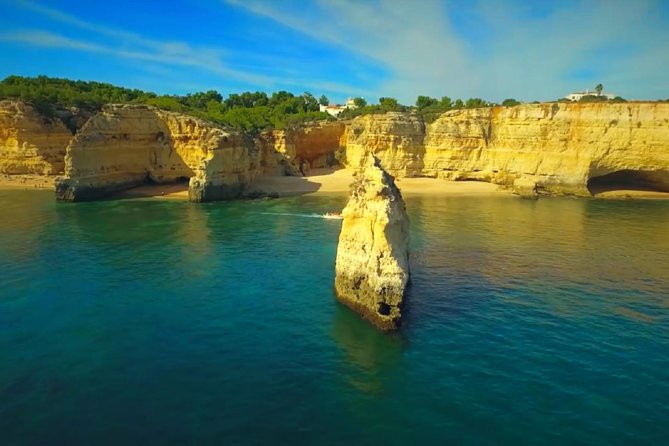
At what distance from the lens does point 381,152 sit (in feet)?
215

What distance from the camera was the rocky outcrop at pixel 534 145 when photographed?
181ft

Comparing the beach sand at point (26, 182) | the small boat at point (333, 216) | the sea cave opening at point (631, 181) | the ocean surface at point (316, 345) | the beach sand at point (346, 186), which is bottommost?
the ocean surface at point (316, 345)

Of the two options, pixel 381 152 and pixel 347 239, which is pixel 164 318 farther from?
pixel 381 152

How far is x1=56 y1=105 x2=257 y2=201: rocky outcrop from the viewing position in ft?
166

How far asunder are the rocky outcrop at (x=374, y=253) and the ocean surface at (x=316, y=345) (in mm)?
911

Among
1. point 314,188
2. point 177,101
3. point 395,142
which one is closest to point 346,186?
point 314,188

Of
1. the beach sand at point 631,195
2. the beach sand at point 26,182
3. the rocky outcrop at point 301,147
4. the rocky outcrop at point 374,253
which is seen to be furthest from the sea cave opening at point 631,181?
the beach sand at point 26,182

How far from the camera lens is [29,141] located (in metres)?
58.9

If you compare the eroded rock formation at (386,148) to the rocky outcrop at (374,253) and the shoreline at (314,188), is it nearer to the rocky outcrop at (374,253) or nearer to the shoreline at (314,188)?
the shoreline at (314,188)

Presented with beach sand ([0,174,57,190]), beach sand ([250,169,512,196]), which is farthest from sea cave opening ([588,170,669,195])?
beach sand ([0,174,57,190])

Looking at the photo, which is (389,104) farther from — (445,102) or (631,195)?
(631,195)

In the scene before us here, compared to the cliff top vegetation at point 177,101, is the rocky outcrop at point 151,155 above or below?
below

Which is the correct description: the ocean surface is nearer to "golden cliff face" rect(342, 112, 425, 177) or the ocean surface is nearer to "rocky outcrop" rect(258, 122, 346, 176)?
"rocky outcrop" rect(258, 122, 346, 176)

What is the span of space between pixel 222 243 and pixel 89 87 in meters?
63.4
